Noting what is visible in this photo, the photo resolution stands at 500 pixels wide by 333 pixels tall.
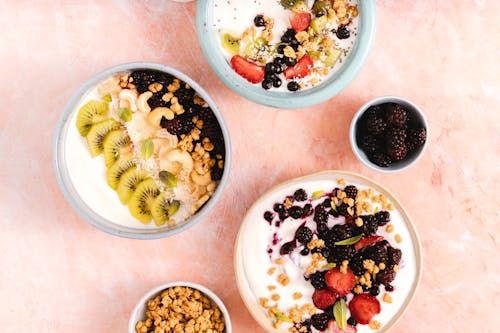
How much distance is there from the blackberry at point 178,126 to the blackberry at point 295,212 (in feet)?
0.93

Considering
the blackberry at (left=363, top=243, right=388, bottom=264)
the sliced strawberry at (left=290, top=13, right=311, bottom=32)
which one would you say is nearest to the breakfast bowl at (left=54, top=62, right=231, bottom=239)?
the sliced strawberry at (left=290, top=13, right=311, bottom=32)

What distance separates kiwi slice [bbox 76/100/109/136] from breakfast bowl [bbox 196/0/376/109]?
257mm

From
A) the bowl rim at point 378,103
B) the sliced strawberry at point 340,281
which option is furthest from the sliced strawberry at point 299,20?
the sliced strawberry at point 340,281

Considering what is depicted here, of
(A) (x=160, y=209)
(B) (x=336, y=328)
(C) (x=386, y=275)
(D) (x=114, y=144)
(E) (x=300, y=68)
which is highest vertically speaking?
(E) (x=300, y=68)

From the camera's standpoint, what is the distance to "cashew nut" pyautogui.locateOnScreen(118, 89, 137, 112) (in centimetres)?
128

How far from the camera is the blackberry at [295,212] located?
50.8 inches

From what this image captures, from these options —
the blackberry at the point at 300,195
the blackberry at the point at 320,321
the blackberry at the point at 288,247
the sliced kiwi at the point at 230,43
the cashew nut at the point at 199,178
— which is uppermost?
the sliced kiwi at the point at 230,43

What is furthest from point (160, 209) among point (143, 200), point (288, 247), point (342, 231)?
point (342, 231)

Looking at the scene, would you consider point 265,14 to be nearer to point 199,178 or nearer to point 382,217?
point 199,178

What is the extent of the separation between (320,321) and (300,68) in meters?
0.55

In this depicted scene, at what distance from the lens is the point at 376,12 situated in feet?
4.35

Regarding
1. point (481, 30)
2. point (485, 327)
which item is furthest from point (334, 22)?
point (485, 327)

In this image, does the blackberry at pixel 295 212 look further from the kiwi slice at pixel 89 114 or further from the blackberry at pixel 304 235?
the kiwi slice at pixel 89 114

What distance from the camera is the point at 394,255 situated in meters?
1.28
